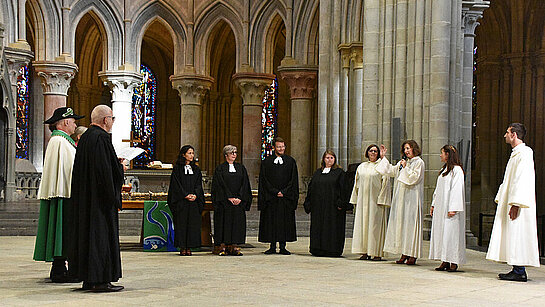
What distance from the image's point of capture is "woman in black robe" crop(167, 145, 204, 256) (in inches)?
420

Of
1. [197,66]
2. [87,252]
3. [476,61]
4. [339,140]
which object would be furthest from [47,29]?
[87,252]

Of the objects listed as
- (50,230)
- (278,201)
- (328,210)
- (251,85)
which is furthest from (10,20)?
(50,230)

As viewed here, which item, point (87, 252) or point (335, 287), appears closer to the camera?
point (87, 252)

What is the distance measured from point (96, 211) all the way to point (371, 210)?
15.1ft

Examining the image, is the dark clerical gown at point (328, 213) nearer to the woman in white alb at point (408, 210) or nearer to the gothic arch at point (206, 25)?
the woman in white alb at point (408, 210)

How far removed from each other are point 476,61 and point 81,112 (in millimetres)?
14101

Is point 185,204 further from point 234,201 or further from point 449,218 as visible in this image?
point 449,218

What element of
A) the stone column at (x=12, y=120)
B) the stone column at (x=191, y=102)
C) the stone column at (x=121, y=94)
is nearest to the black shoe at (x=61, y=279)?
the stone column at (x=12, y=120)

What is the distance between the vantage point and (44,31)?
23203mm

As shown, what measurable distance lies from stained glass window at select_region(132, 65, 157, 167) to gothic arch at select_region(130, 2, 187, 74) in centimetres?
588

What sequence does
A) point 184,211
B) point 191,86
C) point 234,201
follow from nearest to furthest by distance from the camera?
point 184,211, point 234,201, point 191,86

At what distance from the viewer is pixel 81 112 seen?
2875 centimetres

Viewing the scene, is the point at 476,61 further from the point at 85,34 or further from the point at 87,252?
the point at 87,252

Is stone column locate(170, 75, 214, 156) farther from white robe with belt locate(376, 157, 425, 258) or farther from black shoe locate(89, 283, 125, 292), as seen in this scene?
black shoe locate(89, 283, 125, 292)
